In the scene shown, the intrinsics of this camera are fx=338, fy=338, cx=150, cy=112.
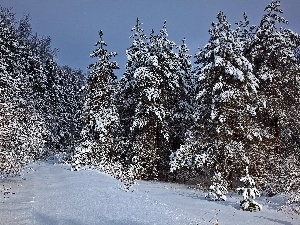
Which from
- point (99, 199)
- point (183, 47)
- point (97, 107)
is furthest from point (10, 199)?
point (183, 47)

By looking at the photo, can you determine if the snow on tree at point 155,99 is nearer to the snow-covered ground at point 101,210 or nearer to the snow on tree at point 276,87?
the snow on tree at point 276,87

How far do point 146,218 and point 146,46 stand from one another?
20578 millimetres

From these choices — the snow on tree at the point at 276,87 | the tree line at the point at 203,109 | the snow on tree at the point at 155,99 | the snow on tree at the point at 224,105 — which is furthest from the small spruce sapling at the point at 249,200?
the snow on tree at the point at 155,99

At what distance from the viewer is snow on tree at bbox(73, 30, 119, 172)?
25516 millimetres

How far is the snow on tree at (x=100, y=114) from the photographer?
25516 millimetres

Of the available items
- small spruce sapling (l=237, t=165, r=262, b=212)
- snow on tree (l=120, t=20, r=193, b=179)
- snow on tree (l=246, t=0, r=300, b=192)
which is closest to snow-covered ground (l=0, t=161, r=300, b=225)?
small spruce sapling (l=237, t=165, r=262, b=212)

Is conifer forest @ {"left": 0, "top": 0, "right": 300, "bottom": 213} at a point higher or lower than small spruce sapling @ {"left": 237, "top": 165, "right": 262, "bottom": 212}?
higher

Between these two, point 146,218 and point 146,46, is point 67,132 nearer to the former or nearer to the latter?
point 146,46

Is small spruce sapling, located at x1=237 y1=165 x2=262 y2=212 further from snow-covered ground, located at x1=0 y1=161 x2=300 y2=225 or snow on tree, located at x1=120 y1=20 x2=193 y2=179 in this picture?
snow on tree, located at x1=120 y1=20 x2=193 y2=179

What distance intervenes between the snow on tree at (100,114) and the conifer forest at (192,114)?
0.08m

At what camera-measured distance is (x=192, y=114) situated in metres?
Result: 26.3

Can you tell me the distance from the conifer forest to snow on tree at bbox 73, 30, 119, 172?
3.1 inches

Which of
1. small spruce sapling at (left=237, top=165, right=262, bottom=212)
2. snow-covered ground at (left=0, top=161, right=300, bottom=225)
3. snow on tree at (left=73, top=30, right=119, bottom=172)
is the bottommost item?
snow-covered ground at (left=0, top=161, right=300, bottom=225)

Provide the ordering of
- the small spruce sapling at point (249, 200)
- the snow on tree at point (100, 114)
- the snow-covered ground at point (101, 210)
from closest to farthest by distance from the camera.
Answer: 1. the snow-covered ground at point (101, 210)
2. the small spruce sapling at point (249, 200)
3. the snow on tree at point (100, 114)
